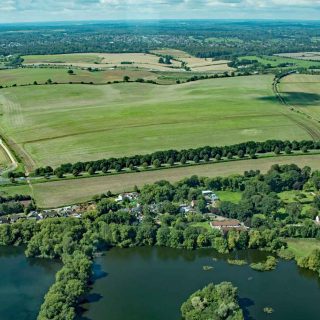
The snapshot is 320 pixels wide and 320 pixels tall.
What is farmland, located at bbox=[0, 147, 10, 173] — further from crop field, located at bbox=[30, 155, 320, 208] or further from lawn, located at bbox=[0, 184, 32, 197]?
crop field, located at bbox=[30, 155, 320, 208]

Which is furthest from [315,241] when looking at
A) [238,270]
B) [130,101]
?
[130,101]

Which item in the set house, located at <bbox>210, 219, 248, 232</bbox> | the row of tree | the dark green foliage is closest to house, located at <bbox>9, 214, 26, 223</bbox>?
the row of tree

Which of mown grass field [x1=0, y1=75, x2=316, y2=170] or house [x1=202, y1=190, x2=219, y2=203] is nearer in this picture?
house [x1=202, y1=190, x2=219, y2=203]

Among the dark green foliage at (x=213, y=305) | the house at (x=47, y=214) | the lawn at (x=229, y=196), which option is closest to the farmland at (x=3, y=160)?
the house at (x=47, y=214)

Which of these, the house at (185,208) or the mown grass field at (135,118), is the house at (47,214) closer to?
the house at (185,208)

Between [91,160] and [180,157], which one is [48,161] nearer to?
[91,160]

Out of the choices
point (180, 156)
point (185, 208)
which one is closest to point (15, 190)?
point (185, 208)

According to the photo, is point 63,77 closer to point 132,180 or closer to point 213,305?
point 132,180
